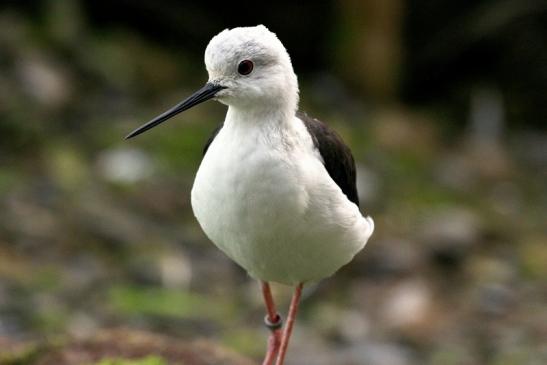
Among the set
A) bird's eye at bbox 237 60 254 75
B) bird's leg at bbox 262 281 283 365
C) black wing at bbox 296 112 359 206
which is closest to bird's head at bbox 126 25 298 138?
bird's eye at bbox 237 60 254 75

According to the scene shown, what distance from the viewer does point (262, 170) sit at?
4785mm

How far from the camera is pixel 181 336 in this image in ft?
29.7

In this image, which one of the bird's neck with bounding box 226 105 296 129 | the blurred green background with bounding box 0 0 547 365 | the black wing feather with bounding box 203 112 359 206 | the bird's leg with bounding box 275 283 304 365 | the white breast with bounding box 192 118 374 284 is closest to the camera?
the white breast with bounding box 192 118 374 284

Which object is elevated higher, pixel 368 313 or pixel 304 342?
pixel 368 313

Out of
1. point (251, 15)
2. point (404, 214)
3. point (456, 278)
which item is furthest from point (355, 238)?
point (251, 15)

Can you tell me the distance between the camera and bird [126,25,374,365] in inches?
189

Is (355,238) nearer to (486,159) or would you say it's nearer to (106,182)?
(106,182)

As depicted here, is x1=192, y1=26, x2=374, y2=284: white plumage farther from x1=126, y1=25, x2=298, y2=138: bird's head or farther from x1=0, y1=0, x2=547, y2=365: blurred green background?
x1=0, y1=0, x2=547, y2=365: blurred green background

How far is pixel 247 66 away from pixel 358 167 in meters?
7.59

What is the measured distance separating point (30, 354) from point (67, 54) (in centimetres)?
709

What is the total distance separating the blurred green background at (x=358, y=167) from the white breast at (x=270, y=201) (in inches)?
97.6

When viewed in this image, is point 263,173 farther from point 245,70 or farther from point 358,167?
point 358,167

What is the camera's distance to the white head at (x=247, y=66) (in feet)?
15.8

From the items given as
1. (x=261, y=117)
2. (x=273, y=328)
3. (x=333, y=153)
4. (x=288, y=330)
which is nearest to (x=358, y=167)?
(x=273, y=328)
